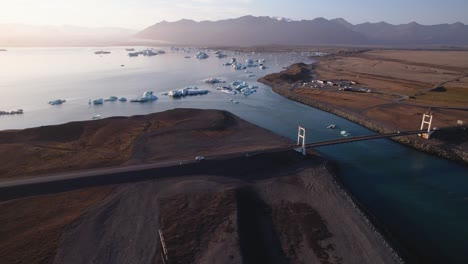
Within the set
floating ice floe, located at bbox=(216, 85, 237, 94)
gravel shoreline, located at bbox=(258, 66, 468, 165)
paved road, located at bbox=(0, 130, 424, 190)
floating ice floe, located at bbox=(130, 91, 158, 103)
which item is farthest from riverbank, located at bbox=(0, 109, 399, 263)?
floating ice floe, located at bbox=(216, 85, 237, 94)

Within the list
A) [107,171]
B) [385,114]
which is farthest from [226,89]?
[107,171]

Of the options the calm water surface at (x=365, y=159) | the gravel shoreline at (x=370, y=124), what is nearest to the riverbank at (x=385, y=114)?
the gravel shoreline at (x=370, y=124)

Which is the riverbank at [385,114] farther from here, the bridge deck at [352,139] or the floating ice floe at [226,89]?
the floating ice floe at [226,89]

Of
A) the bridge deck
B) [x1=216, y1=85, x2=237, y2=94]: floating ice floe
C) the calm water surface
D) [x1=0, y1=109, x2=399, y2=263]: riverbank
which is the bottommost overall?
the calm water surface

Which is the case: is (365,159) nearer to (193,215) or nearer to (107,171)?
(193,215)

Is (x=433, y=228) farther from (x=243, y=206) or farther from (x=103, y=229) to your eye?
(x=103, y=229)

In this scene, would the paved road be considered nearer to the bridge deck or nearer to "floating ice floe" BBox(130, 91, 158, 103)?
the bridge deck
